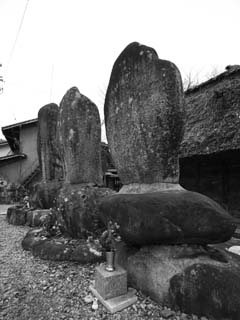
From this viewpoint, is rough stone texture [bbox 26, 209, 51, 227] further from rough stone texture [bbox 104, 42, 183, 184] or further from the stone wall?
the stone wall

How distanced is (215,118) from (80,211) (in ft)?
15.8

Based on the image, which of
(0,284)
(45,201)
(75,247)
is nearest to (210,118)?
(75,247)

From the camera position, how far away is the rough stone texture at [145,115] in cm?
257

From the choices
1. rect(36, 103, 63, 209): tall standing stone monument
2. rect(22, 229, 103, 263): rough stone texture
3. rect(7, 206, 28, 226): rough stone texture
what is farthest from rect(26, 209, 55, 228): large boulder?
rect(22, 229, 103, 263): rough stone texture

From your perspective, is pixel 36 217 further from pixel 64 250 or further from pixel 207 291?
pixel 207 291

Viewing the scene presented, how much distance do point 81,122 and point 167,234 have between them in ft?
10.0

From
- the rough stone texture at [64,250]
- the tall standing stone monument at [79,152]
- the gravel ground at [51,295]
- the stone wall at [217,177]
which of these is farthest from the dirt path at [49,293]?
the stone wall at [217,177]

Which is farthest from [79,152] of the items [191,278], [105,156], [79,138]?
[105,156]

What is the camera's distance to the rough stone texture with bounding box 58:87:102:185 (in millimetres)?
4273

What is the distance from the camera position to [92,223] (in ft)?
12.0

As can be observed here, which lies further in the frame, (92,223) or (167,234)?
(92,223)

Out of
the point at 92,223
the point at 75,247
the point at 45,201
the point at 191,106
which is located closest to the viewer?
the point at 75,247

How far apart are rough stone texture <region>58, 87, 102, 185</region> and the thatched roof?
3.05 metres

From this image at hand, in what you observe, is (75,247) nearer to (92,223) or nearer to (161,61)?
(92,223)
